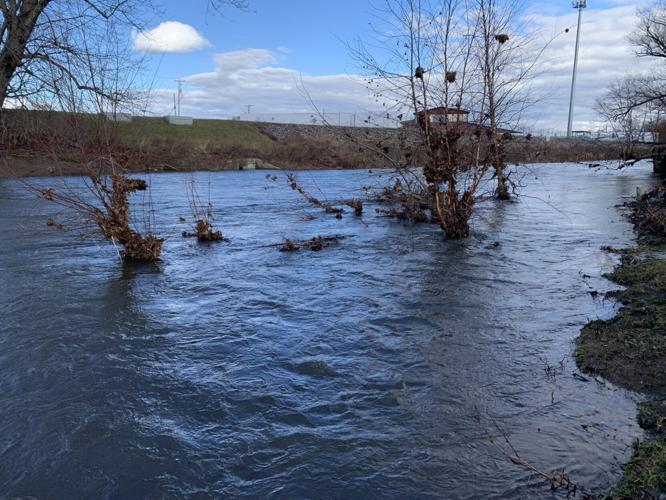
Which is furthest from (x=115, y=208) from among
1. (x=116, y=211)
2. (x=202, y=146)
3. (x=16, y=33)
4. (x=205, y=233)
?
(x=202, y=146)

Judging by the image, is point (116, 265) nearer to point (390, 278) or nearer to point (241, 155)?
point (390, 278)

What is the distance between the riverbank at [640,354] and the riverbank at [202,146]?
6264 mm

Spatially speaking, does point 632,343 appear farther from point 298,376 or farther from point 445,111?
point 445,111

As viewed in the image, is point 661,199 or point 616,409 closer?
point 616,409

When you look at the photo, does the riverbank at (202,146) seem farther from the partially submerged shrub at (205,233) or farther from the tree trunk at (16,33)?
the partially submerged shrub at (205,233)

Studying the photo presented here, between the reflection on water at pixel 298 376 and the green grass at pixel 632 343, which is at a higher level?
the green grass at pixel 632 343

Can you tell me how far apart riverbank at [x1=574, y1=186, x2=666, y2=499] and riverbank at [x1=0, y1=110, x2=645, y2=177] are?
247 inches

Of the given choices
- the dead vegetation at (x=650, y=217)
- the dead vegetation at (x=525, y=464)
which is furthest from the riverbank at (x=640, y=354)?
the dead vegetation at (x=650, y=217)

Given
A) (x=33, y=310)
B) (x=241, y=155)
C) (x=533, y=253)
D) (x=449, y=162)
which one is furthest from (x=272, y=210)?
(x=241, y=155)

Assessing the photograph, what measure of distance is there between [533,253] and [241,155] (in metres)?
42.8

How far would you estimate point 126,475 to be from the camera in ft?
12.5

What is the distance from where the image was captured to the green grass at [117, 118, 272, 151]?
5184 centimetres

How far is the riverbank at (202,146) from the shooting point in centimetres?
947

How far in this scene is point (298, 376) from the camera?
5.48 meters
